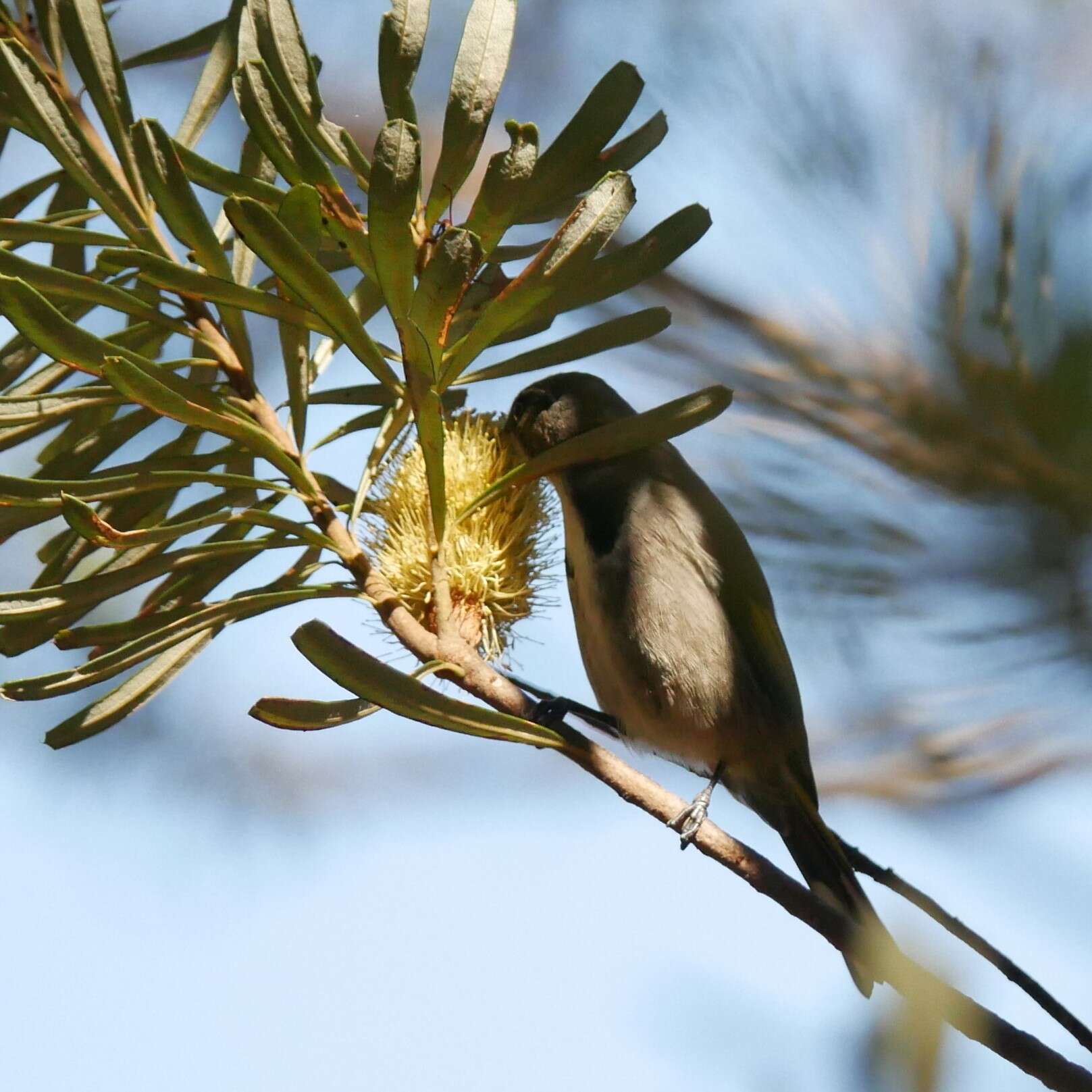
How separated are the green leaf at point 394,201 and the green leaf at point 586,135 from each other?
0.16 meters

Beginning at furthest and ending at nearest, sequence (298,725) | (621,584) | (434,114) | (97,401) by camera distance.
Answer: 1. (434,114)
2. (621,584)
3. (97,401)
4. (298,725)

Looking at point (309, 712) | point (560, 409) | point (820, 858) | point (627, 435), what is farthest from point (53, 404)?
point (820, 858)

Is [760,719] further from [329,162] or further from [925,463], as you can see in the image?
[329,162]

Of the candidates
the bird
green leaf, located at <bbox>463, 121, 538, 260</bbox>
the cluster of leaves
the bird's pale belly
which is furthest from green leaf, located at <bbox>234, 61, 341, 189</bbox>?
the bird's pale belly

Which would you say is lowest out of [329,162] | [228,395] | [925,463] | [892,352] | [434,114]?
[925,463]

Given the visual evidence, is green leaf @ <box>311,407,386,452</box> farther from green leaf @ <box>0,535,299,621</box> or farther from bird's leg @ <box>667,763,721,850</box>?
bird's leg @ <box>667,763,721,850</box>

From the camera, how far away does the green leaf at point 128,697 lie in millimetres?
988

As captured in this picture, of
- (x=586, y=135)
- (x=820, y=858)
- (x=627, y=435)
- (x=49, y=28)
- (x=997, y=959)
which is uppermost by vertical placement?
(x=49, y=28)

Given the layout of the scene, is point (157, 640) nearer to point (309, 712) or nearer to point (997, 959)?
point (309, 712)

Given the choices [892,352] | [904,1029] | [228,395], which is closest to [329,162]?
[228,395]

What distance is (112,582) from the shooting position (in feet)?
3.26

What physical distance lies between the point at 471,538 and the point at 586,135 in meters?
0.39

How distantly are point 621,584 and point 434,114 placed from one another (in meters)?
1.67

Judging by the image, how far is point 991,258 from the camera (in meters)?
1.16
